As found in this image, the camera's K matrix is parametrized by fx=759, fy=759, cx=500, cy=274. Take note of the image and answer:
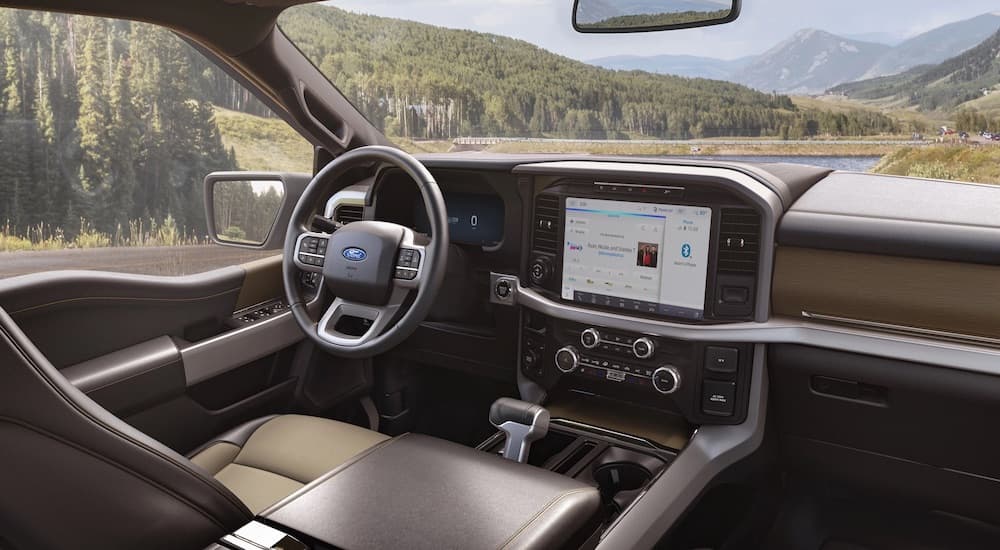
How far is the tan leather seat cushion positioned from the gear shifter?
32 cm

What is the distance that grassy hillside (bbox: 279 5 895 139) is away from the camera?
2.97m

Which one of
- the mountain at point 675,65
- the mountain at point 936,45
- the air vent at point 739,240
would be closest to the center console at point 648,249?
the air vent at point 739,240

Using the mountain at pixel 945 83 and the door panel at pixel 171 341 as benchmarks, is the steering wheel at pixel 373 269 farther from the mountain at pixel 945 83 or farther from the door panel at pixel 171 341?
the mountain at pixel 945 83

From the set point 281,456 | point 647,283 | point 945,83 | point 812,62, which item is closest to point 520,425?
point 647,283

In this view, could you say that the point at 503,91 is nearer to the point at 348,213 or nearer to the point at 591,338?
the point at 348,213

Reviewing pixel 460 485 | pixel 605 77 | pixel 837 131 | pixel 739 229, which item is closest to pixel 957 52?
pixel 837 131

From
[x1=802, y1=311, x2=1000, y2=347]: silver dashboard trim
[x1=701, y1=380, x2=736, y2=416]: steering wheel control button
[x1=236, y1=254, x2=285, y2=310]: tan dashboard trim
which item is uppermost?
[x1=802, y1=311, x2=1000, y2=347]: silver dashboard trim

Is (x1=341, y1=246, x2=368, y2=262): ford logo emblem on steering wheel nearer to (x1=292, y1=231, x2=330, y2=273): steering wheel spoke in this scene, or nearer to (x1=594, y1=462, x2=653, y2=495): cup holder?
(x1=292, y1=231, x2=330, y2=273): steering wheel spoke

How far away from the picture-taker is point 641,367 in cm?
208

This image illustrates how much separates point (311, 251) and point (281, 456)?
1.73 ft

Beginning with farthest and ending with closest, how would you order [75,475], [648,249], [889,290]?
[648,249] → [889,290] → [75,475]

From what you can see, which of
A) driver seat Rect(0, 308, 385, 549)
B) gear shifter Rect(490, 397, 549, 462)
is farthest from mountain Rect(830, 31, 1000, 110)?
driver seat Rect(0, 308, 385, 549)

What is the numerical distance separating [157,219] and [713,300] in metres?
1.65

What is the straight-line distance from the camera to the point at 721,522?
2.13 meters
